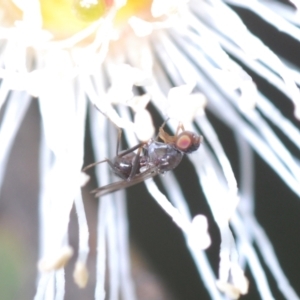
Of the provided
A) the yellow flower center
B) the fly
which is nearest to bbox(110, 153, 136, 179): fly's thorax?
the fly

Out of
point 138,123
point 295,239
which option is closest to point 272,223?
point 295,239

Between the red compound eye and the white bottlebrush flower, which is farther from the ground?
the white bottlebrush flower

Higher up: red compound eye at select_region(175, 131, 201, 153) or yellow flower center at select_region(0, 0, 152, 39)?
yellow flower center at select_region(0, 0, 152, 39)

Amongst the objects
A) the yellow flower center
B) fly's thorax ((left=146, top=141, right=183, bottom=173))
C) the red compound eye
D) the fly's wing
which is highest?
the yellow flower center

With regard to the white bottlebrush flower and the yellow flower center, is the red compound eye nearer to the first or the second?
the white bottlebrush flower

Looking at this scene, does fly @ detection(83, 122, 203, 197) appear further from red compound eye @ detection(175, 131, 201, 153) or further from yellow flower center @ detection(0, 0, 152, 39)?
yellow flower center @ detection(0, 0, 152, 39)

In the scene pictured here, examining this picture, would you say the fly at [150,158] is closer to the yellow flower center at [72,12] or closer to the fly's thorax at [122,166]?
the fly's thorax at [122,166]

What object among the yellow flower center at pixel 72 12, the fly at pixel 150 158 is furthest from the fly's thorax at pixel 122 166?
the yellow flower center at pixel 72 12

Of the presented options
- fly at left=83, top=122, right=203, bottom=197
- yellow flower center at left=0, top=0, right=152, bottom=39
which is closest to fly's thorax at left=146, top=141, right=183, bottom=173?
fly at left=83, top=122, right=203, bottom=197

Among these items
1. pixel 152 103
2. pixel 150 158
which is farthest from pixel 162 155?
pixel 152 103
